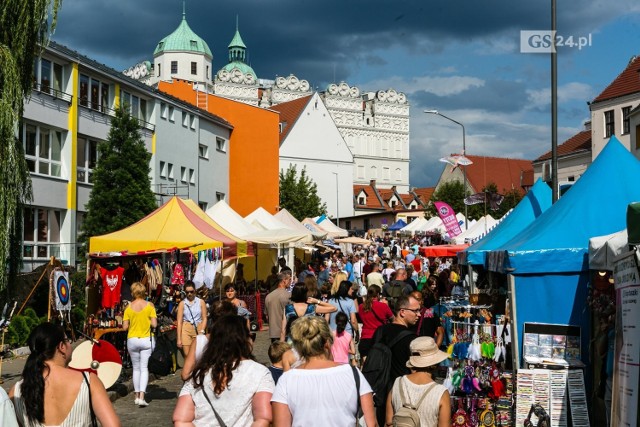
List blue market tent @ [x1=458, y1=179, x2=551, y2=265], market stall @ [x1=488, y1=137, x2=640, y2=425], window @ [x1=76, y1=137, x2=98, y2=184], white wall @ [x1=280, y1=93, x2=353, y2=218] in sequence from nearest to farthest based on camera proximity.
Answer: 1. market stall @ [x1=488, y1=137, x2=640, y2=425]
2. blue market tent @ [x1=458, y1=179, x2=551, y2=265]
3. window @ [x1=76, y1=137, x2=98, y2=184]
4. white wall @ [x1=280, y1=93, x2=353, y2=218]

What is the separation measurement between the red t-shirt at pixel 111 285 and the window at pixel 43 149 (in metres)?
14.4

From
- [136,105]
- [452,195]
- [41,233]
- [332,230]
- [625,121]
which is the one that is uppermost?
[625,121]

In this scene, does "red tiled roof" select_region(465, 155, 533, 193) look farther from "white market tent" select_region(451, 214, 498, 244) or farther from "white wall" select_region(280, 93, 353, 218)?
"white market tent" select_region(451, 214, 498, 244)

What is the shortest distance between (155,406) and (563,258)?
6078 mm

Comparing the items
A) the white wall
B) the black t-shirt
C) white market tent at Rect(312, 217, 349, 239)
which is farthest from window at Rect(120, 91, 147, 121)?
the white wall

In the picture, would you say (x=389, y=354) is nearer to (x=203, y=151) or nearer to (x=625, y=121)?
(x=203, y=151)

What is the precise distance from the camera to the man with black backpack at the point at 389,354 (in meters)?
7.79

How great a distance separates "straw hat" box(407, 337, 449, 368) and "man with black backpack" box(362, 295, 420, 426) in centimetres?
134

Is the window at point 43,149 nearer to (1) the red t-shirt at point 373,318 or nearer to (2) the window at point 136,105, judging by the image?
(2) the window at point 136,105

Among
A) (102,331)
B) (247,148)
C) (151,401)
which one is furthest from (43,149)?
(247,148)

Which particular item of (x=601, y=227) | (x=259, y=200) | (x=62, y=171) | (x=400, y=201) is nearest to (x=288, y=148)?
(x=400, y=201)

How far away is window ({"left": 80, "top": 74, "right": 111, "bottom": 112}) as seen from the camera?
35.7 metres

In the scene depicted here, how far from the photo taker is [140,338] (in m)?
12.3

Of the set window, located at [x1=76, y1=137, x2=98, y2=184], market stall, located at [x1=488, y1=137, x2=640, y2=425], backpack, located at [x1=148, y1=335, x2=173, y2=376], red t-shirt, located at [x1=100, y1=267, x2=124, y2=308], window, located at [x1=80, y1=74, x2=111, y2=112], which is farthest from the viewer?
window, located at [x1=80, y1=74, x2=111, y2=112]
